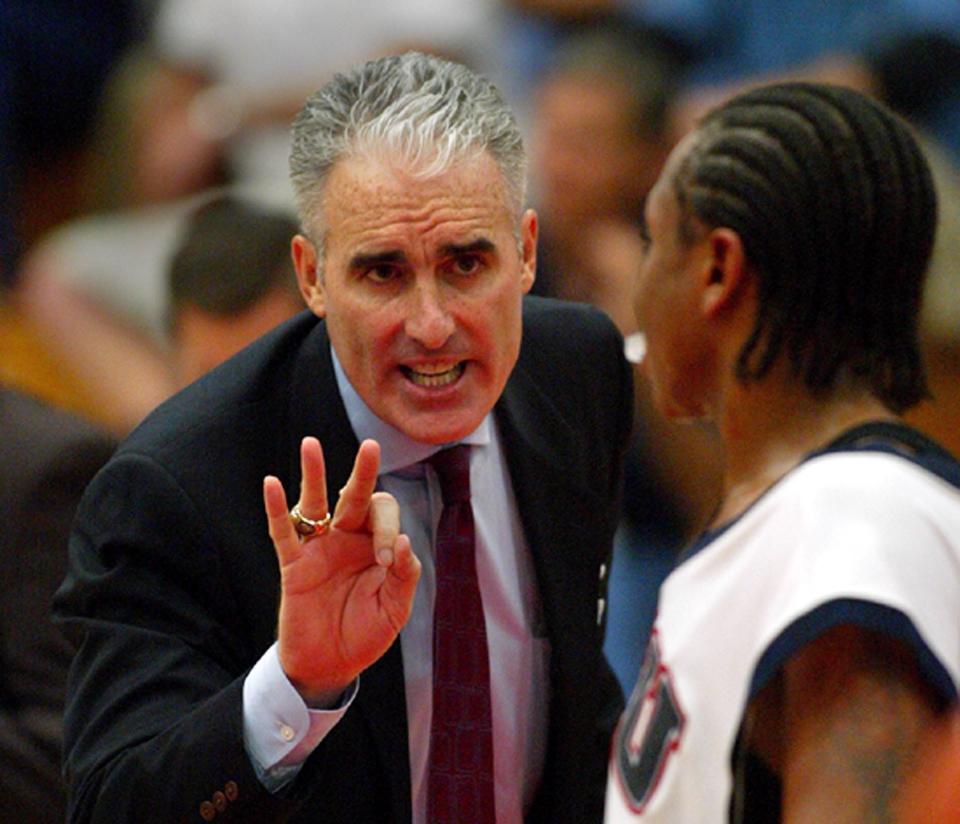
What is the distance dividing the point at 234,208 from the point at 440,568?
2.16 metres

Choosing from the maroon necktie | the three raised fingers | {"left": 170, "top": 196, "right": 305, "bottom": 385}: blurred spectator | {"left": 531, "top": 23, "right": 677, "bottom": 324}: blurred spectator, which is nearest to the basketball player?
the maroon necktie

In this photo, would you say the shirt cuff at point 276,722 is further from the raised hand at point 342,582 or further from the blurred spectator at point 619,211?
the blurred spectator at point 619,211

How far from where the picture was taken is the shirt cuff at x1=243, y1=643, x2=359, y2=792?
2.37 meters

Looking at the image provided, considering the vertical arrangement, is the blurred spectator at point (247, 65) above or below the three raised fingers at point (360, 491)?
below

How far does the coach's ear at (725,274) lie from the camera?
2555 mm

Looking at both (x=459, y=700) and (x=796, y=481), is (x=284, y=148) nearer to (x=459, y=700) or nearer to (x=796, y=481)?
(x=459, y=700)

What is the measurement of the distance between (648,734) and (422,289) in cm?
64

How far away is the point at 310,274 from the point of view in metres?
2.74

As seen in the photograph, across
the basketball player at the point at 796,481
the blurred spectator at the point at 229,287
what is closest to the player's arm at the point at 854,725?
the basketball player at the point at 796,481

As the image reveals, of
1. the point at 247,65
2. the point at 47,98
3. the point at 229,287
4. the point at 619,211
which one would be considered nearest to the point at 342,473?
the point at 229,287

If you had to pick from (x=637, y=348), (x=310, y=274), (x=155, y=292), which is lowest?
(x=155, y=292)

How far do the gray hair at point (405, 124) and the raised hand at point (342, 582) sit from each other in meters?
0.48

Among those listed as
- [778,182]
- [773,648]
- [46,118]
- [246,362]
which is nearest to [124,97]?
[46,118]

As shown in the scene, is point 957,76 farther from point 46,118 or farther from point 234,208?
point 46,118
